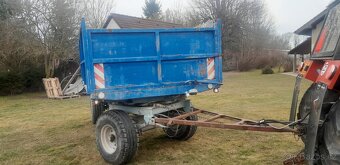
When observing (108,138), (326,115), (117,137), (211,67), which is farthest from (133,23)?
(326,115)

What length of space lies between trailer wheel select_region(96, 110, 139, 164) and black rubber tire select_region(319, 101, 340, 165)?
262 cm

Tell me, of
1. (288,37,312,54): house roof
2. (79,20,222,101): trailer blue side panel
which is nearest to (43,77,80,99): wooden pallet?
(79,20,222,101): trailer blue side panel

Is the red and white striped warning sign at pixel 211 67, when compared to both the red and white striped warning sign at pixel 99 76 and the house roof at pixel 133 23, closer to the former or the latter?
the red and white striped warning sign at pixel 99 76

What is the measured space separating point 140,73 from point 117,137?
0.99 m

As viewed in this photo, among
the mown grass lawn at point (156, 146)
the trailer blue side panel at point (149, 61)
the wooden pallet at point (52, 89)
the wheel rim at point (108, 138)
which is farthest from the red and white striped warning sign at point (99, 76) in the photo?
the wooden pallet at point (52, 89)

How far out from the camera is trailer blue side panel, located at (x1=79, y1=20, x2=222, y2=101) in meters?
4.71

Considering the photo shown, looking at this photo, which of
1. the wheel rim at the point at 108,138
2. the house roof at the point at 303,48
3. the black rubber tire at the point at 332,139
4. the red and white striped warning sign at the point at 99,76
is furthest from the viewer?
the house roof at the point at 303,48

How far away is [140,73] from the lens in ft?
16.3

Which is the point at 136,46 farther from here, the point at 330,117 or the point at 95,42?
the point at 330,117

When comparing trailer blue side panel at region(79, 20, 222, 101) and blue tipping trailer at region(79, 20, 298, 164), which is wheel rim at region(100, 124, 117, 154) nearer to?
blue tipping trailer at region(79, 20, 298, 164)

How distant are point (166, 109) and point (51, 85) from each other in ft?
42.4

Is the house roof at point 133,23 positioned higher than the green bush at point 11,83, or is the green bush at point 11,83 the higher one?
the house roof at point 133,23

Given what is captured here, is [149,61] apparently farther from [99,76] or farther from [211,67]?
[211,67]

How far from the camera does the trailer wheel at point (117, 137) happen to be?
478cm
